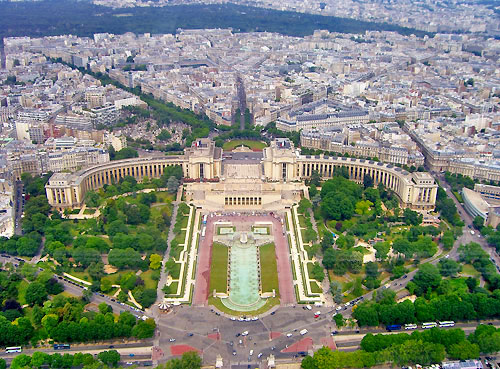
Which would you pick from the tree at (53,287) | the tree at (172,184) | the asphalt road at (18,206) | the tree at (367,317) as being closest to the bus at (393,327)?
the tree at (367,317)

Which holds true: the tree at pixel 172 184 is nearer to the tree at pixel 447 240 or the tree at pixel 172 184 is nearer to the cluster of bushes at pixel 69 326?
the cluster of bushes at pixel 69 326

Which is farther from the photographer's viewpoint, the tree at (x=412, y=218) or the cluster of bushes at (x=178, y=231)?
the tree at (x=412, y=218)

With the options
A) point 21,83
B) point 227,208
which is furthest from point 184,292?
point 21,83

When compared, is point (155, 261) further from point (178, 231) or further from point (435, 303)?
point (435, 303)

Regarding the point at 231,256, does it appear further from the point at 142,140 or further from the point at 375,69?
the point at 375,69

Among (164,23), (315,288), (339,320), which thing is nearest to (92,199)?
(315,288)

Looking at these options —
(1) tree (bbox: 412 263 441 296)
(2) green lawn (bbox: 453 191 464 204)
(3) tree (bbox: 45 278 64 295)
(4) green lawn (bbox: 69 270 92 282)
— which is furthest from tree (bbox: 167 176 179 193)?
(2) green lawn (bbox: 453 191 464 204)
